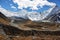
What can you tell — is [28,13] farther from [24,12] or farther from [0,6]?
[0,6]

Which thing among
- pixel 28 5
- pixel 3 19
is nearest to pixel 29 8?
pixel 28 5

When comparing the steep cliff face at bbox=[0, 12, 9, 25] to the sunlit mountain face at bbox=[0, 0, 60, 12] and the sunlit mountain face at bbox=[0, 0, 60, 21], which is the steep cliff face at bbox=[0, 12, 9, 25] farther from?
the sunlit mountain face at bbox=[0, 0, 60, 12]

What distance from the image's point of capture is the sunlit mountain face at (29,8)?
11.6 metres

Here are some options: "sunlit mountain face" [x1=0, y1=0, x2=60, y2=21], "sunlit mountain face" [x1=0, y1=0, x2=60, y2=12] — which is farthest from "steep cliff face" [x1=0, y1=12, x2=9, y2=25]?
"sunlit mountain face" [x1=0, y1=0, x2=60, y2=12]

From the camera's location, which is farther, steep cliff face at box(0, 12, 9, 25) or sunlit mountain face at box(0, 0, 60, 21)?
sunlit mountain face at box(0, 0, 60, 21)

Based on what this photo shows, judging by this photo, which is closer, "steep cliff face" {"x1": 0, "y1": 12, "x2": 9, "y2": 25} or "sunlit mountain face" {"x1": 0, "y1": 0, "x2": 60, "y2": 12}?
"steep cliff face" {"x1": 0, "y1": 12, "x2": 9, "y2": 25}

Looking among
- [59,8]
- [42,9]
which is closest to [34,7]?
[42,9]

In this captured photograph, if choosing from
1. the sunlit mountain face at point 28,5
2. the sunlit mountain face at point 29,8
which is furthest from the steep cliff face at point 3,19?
the sunlit mountain face at point 28,5

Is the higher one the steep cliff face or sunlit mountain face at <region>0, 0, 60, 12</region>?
sunlit mountain face at <region>0, 0, 60, 12</region>

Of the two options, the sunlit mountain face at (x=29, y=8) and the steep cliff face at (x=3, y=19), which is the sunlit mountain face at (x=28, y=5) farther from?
the steep cliff face at (x=3, y=19)

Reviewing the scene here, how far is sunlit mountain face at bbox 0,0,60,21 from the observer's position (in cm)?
1160

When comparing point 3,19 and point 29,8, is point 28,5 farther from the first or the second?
point 3,19

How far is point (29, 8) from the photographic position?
1182 centimetres

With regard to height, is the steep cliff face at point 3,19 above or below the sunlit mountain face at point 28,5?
below
